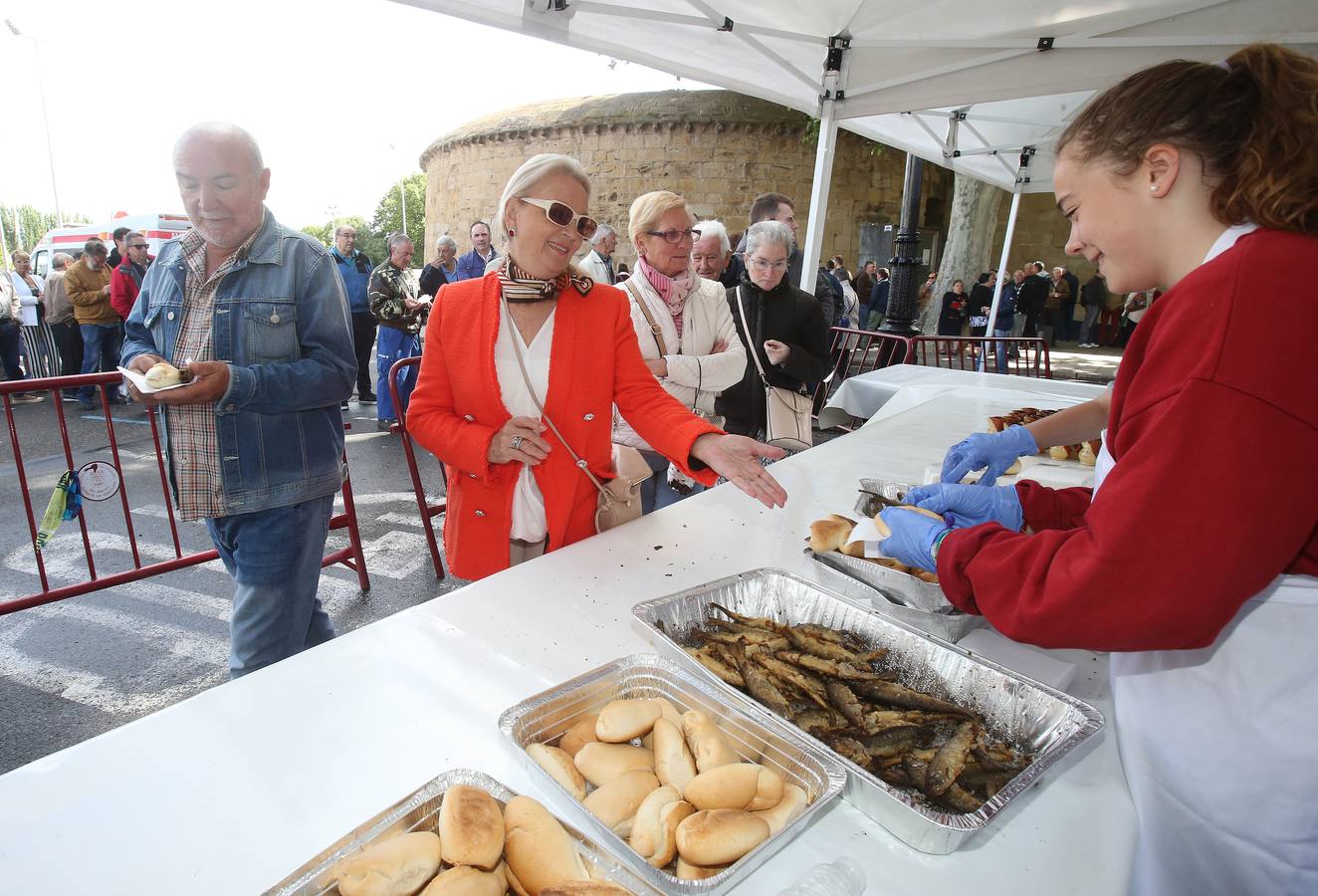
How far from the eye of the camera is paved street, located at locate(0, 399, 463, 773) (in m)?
2.87

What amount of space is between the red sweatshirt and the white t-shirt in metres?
1.43

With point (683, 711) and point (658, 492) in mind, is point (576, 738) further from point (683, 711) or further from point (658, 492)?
point (658, 492)

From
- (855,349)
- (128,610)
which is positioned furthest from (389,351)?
(855,349)

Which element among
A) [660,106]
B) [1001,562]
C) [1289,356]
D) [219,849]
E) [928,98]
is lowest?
[219,849]

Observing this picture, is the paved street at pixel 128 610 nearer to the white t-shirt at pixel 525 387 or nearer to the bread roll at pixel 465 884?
the white t-shirt at pixel 525 387

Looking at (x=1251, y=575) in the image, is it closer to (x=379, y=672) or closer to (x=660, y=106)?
(x=379, y=672)

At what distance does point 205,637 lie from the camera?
3420mm

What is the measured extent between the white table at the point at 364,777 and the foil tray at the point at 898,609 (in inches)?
9.6

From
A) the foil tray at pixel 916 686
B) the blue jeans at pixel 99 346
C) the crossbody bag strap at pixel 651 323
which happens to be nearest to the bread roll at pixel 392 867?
the foil tray at pixel 916 686

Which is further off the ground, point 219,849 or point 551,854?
point 551,854

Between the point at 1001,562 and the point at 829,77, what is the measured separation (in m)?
5.10

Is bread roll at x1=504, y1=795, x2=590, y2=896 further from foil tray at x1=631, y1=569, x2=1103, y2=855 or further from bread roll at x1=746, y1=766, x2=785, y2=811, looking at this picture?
foil tray at x1=631, y1=569, x2=1103, y2=855

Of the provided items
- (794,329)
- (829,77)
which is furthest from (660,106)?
(794,329)

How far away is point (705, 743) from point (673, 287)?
101 inches
